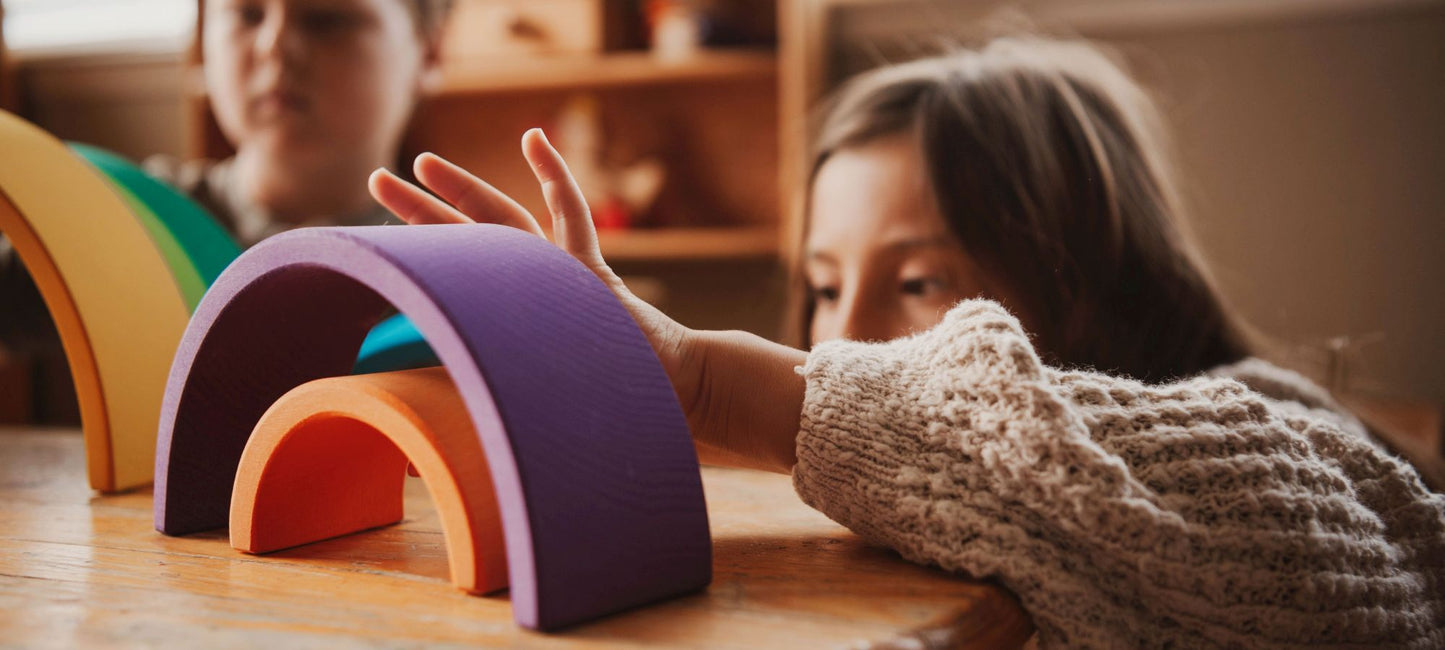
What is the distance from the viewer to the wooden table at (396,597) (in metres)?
0.44

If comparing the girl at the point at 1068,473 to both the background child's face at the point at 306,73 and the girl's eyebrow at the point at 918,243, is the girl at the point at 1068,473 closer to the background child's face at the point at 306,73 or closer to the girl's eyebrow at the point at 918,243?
the girl's eyebrow at the point at 918,243

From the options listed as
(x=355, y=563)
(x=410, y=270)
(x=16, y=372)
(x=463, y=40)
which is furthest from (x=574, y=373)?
(x=16, y=372)

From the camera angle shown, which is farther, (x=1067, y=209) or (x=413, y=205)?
(x=1067, y=209)

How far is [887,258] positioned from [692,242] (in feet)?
5.04

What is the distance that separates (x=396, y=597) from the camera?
1.62ft

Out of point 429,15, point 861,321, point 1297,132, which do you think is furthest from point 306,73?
point 1297,132

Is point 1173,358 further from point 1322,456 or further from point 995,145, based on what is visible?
point 1322,456

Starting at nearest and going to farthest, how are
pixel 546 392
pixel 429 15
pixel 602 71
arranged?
pixel 546 392 < pixel 429 15 < pixel 602 71

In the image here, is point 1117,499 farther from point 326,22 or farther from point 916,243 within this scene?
point 326,22

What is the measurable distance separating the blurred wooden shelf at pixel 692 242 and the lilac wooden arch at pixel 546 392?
81.1 inches

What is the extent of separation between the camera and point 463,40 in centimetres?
278

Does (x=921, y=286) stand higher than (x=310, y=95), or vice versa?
(x=310, y=95)

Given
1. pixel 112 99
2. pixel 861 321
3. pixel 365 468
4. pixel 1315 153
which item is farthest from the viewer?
pixel 112 99

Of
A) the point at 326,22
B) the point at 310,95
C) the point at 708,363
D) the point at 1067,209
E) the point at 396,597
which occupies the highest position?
the point at 326,22
